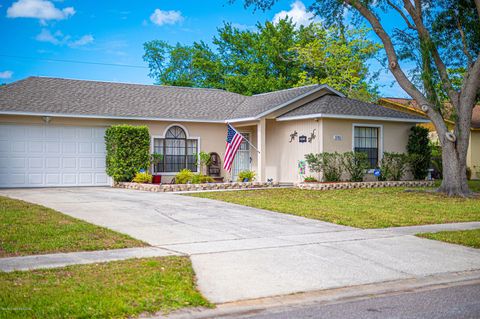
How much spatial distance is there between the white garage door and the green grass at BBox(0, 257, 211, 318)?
1436 centimetres

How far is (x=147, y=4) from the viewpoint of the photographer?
4062cm

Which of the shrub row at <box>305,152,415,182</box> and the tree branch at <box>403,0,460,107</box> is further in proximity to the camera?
the shrub row at <box>305,152,415,182</box>

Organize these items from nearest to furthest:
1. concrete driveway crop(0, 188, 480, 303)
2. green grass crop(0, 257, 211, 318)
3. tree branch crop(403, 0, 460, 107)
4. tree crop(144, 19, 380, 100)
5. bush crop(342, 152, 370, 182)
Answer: green grass crop(0, 257, 211, 318)
concrete driveway crop(0, 188, 480, 303)
tree branch crop(403, 0, 460, 107)
bush crop(342, 152, 370, 182)
tree crop(144, 19, 380, 100)

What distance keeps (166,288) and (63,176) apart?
15.8 m

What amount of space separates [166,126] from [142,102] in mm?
1833

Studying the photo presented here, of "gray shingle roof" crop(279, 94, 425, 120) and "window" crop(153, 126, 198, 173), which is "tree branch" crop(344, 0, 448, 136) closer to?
"gray shingle roof" crop(279, 94, 425, 120)

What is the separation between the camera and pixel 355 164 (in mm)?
20859

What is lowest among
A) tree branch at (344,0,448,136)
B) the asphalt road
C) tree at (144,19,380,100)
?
the asphalt road

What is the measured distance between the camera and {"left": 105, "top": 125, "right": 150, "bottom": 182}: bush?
20.4 meters

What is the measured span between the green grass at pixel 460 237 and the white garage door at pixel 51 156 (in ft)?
48.6

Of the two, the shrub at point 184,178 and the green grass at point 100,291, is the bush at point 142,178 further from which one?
the green grass at point 100,291

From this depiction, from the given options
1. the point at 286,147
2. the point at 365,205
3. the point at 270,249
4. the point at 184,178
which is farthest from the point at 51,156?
the point at 270,249

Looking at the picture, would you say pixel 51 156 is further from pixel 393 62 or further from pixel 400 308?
A: pixel 400 308

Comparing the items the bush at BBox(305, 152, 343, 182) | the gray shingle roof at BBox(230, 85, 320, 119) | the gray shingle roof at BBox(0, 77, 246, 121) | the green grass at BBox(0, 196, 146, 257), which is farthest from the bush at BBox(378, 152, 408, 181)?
the green grass at BBox(0, 196, 146, 257)
